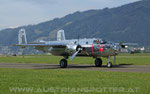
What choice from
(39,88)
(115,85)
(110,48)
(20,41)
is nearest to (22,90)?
(39,88)

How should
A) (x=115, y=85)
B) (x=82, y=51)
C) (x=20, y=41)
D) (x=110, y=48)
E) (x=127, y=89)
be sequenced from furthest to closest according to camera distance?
(x=20, y=41) → (x=82, y=51) → (x=110, y=48) → (x=115, y=85) → (x=127, y=89)

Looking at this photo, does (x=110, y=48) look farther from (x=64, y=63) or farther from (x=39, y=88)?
(x=39, y=88)

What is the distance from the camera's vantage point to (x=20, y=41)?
4566 cm

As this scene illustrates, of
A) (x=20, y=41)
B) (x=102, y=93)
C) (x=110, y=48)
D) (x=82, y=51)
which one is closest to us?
(x=102, y=93)

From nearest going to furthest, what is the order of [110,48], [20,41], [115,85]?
1. [115,85]
2. [110,48]
3. [20,41]

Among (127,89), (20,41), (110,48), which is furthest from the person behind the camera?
(20,41)

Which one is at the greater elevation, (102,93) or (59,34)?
(59,34)

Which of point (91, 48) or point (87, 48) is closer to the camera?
point (91, 48)

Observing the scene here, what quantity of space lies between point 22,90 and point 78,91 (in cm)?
332

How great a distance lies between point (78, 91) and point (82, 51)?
2032 cm

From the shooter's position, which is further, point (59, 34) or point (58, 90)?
point (59, 34)

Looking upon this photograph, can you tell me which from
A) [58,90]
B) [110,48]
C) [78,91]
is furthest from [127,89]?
[110,48]

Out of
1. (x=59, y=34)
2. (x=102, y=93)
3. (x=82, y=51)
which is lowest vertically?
(x=102, y=93)

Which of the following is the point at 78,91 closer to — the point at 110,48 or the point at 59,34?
the point at 110,48
